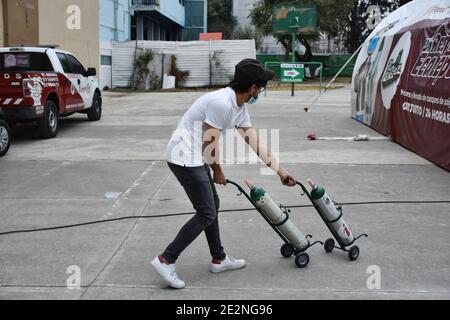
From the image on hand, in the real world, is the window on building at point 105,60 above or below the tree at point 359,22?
below

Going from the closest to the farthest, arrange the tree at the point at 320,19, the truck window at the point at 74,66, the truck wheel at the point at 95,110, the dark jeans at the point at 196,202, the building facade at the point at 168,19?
the dark jeans at the point at 196,202
the truck window at the point at 74,66
the truck wheel at the point at 95,110
the building facade at the point at 168,19
the tree at the point at 320,19

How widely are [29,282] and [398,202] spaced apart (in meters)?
4.43

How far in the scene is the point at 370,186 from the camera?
7.84 metres

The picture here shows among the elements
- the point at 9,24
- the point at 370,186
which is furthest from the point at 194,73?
the point at 370,186

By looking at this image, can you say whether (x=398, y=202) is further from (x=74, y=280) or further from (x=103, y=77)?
(x=103, y=77)

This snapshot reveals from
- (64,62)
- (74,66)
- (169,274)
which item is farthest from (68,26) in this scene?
(169,274)

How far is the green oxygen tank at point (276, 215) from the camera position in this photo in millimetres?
4465

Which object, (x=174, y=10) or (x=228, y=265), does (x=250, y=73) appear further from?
(x=174, y=10)

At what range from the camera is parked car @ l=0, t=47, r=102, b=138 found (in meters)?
11.1

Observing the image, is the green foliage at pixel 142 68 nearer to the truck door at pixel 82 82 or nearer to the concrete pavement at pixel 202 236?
the truck door at pixel 82 82

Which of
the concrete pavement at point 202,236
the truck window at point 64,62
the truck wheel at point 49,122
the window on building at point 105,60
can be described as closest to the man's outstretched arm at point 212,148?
the concrete pavement at point 202,236

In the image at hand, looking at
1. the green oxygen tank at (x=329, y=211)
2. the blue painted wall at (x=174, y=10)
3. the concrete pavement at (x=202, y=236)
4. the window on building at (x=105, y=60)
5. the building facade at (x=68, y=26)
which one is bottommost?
the concrete pavement at (x=202, y=236)

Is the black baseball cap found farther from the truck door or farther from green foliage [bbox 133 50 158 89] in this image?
green foliage [bbox 133 50 158 89]

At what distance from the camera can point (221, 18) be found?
63.2 m
